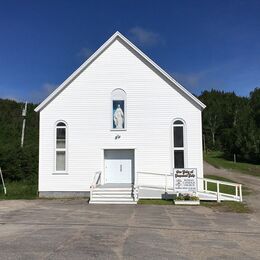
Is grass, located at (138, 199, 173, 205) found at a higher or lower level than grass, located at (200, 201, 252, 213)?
higher

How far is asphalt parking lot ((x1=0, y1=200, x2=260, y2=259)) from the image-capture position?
8.73m

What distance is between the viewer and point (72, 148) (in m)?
22.9

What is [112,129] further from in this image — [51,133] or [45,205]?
[45,205]

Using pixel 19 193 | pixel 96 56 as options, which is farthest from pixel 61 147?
pixel 96 56

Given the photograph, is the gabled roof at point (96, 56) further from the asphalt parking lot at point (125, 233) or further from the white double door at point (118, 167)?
the asphalt parking lot at point (125, 233)

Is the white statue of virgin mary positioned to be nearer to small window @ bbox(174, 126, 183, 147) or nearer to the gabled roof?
small window @ bbox(174, 126, 183, 147)

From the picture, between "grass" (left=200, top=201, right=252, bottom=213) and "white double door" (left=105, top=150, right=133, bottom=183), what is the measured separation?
499cm

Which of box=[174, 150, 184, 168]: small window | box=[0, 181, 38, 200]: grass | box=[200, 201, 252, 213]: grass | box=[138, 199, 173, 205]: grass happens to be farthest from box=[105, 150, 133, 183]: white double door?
box=[200, 201, 252, 213]: grass

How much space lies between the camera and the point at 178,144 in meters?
22.5

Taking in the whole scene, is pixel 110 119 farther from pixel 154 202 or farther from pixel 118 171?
pixel 154 202

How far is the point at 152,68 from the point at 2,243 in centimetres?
1543

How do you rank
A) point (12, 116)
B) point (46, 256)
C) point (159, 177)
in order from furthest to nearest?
point (12, 116), point (159, 177), point (46, 256)

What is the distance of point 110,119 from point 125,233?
12.3 metres

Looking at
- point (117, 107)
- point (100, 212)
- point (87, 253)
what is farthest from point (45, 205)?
point (87, 253)
